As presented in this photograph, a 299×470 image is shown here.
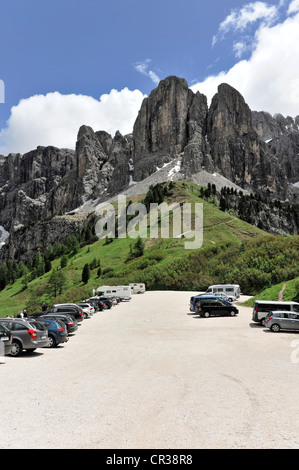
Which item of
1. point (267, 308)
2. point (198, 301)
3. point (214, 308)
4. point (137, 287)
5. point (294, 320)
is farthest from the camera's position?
point (137, 287)

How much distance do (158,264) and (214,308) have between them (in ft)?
164

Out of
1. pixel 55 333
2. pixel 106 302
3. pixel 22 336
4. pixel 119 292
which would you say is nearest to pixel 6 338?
pixel 22 336

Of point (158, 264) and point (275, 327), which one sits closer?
point (275, 327)

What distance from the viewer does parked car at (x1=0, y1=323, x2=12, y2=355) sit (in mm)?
15672

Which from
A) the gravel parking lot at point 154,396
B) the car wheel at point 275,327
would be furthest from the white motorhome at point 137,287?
the gravel parking lot at point 154,396

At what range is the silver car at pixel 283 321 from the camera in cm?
2463

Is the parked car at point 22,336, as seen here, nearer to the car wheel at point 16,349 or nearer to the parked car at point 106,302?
the car wheel at point 16,349

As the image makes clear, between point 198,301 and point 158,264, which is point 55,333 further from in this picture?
point 158,264

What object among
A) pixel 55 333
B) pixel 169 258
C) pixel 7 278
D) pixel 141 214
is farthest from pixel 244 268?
pixel 7 278

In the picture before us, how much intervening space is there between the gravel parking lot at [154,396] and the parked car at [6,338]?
1.86 feet

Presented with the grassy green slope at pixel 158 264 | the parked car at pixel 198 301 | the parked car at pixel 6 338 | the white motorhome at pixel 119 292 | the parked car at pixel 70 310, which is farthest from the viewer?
the grassy green slope at pixel 158 264

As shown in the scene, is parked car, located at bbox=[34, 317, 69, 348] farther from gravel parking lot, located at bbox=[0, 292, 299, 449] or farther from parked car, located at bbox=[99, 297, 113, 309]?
parked car, located at bbox=[99, 297, 113, 309]

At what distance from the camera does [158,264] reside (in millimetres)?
84188

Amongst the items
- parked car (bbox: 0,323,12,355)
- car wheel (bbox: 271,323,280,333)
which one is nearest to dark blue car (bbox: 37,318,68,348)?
parked car (bbox: 0,323,12,355)
